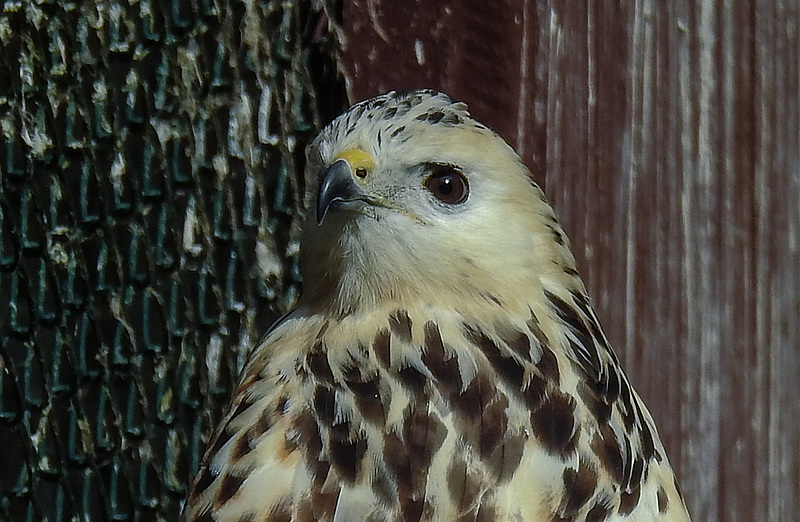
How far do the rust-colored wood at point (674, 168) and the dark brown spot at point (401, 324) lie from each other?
1.04 feet

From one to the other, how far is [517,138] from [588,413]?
45 centimetres

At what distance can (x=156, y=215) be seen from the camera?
9.65 feet

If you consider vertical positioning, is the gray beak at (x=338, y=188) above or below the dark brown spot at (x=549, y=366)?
above

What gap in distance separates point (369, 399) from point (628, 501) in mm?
395

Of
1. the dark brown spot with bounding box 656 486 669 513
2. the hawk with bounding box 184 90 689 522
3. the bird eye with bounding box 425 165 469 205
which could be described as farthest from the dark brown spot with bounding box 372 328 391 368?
the dark brown spot with bounding box 656 486 669 513

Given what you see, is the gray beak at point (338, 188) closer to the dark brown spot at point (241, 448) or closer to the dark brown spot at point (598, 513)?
the dark brown spot at point (241, 448)

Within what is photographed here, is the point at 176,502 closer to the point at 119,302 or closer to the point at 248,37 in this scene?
the point at 119,302

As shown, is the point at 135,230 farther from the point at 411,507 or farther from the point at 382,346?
the point at 411,507

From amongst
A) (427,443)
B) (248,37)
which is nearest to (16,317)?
(248,37)

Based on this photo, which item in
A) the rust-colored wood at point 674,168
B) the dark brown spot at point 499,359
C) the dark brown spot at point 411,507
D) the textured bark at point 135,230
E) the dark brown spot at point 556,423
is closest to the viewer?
the dark brown spot at point 411,507

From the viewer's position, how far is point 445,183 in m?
1.80

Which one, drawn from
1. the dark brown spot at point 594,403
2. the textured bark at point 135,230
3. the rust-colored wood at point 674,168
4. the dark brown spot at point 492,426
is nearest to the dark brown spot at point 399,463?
the dark brown spot at point 492,426

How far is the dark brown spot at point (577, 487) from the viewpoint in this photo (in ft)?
5.08

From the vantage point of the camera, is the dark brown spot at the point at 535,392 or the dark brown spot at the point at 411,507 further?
the dark brown spot at the point at 535,392
